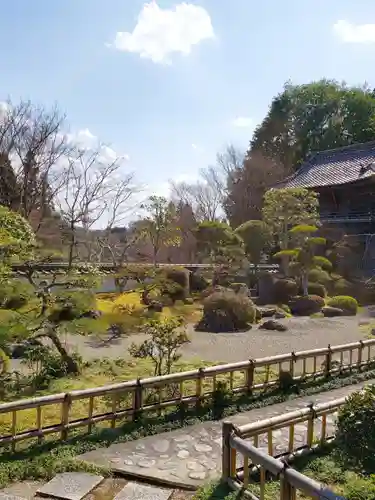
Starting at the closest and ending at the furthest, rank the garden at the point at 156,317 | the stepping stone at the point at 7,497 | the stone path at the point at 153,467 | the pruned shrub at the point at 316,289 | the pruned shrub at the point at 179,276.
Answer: the stepping stone at the point at 7,497
the stone path at the point at 153,467
the garden at the point at 156,317
the pruned shrub at the point at 179,276
the pruned shrub at the point at 316,289

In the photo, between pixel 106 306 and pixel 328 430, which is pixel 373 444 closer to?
pixel 328 430

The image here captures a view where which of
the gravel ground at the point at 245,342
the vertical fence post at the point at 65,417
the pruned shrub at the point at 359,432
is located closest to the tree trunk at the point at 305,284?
the gravel ground at the point at 245,342

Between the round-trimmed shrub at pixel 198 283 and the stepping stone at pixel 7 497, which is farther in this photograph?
the round-trimmed shrub at pixel 198 283

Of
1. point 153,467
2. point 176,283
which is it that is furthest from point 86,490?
point 176,283

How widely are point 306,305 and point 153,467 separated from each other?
579 inches

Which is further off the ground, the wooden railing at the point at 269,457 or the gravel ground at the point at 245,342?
the wooden railing at the point at 269,457

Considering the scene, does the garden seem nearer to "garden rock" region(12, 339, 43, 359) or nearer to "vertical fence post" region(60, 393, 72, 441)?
"garden rock" region(12, 339, 43, 359)

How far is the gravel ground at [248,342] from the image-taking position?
12.3 m

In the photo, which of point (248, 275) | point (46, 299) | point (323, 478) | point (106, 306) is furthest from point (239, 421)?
point (248, 275)

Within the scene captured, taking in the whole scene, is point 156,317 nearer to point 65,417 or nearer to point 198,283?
point 198,283

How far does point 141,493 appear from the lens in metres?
4.61

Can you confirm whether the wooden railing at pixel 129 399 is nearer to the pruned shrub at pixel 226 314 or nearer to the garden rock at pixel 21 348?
the garden rock at pixel 21 348

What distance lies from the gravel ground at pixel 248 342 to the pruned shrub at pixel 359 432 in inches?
288

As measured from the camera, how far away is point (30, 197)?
989 inches
